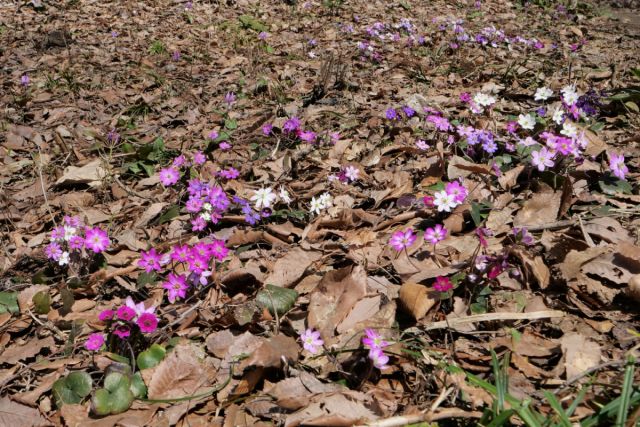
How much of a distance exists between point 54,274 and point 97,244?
0.36 m

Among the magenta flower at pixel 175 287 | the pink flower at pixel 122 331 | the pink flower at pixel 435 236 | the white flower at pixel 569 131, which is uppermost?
the white flower at pixel 569 131

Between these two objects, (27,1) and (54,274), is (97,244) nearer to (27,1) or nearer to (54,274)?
(54,274)

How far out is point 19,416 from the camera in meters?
1.71

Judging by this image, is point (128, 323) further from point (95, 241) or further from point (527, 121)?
point (527, 121)

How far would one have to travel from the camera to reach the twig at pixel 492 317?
1756 millimetres

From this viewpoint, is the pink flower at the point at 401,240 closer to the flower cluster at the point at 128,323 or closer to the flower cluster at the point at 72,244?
the flower cluster at the point at 128,323

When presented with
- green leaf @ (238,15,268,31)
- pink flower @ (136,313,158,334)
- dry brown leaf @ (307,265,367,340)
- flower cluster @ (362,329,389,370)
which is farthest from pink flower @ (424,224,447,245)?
green leaf @ (238,15,268,31)

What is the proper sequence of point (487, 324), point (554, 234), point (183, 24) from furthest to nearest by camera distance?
point (183, 24), point (554, 234), point (487, 324)

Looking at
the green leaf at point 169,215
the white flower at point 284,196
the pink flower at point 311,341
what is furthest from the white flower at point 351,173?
the pink flower at point 311,341

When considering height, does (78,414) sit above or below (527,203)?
below

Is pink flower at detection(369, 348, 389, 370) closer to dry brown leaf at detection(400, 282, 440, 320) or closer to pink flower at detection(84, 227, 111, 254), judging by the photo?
dry brown leaf at detection(400, 282, 440, 320)

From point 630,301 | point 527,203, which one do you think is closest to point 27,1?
point 527,203

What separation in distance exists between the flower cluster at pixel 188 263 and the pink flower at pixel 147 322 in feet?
0.71

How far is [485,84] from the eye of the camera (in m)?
4.18
